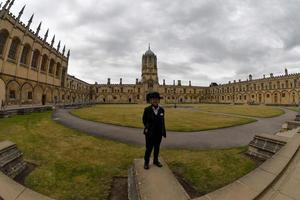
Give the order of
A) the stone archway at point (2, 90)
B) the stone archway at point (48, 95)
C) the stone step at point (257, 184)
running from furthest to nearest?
the stone archway at point (48, 95), the stone archway at point (2, 90), the stone step at point (257, 184)

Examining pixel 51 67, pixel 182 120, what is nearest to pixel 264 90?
pixel 182 120

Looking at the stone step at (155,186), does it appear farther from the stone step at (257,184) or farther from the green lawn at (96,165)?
the green lawn at (96,165)

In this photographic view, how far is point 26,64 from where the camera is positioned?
29031mm

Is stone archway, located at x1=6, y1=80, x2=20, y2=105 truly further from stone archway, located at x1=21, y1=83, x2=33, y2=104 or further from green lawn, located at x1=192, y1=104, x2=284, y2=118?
green lawn, located at x1=192, y1=104, x2=284, y2=118

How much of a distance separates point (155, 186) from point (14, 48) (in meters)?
34.0

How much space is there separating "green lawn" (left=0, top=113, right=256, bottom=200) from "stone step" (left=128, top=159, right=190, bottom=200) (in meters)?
0.86

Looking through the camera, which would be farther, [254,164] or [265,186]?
[254,164]

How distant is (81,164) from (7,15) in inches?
1160

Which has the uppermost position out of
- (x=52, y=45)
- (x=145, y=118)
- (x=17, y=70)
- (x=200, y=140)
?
(x=52, y=45)

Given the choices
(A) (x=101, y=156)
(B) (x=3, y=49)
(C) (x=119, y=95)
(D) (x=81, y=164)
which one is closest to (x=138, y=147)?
(A) (x=101, y=156)

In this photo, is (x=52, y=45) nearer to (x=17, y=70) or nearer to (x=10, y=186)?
(x=17, y=70)

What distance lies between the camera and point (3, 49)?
78.6 feet

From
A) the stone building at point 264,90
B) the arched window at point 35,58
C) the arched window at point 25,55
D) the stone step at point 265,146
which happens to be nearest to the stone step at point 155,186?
the stone step at point 265,146

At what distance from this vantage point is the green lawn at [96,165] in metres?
4.05
